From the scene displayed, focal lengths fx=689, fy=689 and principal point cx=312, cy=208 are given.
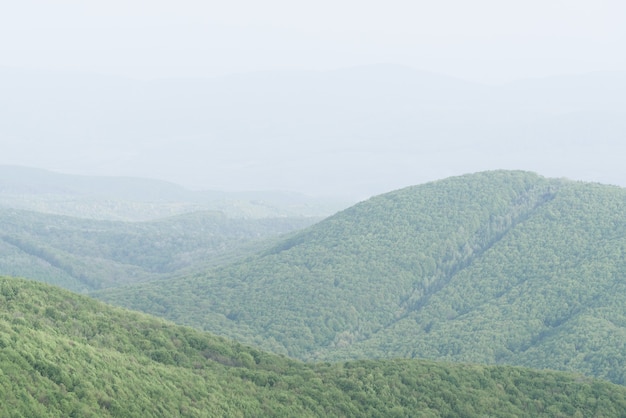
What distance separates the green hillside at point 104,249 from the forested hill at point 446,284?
96.2ft

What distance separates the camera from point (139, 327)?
44.8m

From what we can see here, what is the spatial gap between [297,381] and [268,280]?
1953 inches

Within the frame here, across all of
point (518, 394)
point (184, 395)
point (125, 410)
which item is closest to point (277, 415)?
point (184, 395)

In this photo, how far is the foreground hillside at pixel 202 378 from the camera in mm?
29609

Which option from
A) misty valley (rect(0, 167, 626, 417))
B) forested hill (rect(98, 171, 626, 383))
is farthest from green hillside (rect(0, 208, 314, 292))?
forested hill (rect(98, 171, 626, 383))

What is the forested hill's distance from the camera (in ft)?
237

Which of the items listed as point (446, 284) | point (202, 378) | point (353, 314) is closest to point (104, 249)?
point (353, 314)

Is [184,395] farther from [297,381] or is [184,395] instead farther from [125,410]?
[297,381]

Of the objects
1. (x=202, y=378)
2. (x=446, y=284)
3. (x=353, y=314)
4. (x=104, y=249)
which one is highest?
(x=202, y=378)

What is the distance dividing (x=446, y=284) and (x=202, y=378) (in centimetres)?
5688

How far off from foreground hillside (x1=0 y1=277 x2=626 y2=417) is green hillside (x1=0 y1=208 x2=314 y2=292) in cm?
7573

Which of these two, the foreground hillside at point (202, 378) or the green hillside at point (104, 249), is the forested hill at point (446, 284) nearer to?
the foreground hillside at point (202, 378)

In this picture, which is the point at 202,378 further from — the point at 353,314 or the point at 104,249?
the point at 104,249

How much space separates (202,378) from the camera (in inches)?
1526
